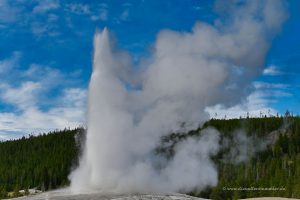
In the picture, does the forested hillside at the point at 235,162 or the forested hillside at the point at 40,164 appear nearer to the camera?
the forested hillside at the point at 235,162

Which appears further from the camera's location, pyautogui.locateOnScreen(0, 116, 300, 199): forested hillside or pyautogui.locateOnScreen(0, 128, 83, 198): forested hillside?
pyautogui.locateOnScreen(0, 128, 83, 198): forested hillside

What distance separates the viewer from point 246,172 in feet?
423

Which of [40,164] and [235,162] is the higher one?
[235,162]

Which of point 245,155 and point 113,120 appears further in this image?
point 245,155

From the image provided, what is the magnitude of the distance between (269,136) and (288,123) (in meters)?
8.88

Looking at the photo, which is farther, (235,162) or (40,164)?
(40,164)

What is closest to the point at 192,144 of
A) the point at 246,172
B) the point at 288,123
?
the point at 246,172

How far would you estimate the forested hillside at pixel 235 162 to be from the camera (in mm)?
98750

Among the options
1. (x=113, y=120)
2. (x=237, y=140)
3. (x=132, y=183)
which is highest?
(x=237, y=140)

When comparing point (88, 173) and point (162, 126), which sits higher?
point (162, 126)

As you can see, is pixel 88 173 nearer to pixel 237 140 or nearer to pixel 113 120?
pixel 113 120

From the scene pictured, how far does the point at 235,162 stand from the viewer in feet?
494

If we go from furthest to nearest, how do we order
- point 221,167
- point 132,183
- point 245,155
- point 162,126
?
point 245,155 → point 221,167 → point 162,126 → point 132,183

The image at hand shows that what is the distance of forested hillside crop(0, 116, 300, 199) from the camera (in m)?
98.8
